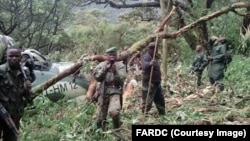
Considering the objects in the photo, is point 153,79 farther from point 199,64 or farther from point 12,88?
point 199,64

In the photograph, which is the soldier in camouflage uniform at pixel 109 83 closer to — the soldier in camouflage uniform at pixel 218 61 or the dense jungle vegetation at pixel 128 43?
the dense jungle vegetation at pixel 128 43

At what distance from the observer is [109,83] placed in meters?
7.61

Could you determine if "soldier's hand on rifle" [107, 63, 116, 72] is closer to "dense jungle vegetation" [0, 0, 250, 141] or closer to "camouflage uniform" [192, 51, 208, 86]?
"dense jungle vegetation" [0, 0, 250, 141]

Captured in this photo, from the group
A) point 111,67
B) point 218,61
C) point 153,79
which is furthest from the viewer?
point 218,61

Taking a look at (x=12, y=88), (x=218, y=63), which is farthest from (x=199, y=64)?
(x=12, y=88)

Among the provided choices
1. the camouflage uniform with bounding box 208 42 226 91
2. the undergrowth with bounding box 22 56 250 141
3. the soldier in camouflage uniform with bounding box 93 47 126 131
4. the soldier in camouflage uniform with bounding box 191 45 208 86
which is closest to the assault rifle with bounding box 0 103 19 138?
the undergrowth with bounding box 22 56 250 141

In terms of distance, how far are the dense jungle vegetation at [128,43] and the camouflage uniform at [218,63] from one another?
247mm

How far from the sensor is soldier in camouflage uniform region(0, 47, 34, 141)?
581 centimetres

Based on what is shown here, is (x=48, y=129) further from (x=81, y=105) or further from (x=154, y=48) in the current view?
(x=154, y=48)

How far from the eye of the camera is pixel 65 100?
9633 millimetres

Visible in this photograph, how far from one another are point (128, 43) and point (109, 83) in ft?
73.3

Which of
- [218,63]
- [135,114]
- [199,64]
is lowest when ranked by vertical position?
[135,114]

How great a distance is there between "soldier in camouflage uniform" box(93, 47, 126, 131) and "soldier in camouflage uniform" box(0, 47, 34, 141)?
176 centimetres

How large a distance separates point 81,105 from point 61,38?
2112 centimetres
